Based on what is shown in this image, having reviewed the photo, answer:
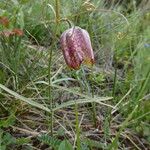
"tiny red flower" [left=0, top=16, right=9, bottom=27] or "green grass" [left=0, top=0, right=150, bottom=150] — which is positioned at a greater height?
"tiny red flower" [left=0, top=16, right=9, bottom=27]

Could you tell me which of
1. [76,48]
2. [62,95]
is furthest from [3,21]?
[62,95]

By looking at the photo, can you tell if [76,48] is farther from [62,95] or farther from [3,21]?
[62,95]

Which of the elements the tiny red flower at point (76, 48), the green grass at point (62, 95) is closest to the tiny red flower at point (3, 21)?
the green grass at point (62, 95)

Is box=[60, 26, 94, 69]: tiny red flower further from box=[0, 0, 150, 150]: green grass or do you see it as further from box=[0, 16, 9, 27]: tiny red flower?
box=[0, 16, 9, 27]: tiny red flower

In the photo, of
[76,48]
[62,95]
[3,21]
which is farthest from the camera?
[62,95]

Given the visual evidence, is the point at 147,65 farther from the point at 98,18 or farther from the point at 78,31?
the point at 78,31

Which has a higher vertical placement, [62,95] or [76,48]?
[76,48]

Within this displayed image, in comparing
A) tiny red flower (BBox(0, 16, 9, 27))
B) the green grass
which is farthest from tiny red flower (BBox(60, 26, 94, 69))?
tiny red flower (BBox(0, 16, 9, 27))
